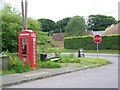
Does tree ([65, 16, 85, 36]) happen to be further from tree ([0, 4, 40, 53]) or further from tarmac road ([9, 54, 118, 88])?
tarmac road ([9, 54, 118, 88])

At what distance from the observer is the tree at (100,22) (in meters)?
116

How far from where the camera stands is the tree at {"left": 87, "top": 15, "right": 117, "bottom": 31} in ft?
381

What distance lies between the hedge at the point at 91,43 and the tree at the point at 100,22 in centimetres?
5441

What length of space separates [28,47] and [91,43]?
39372 millimetres

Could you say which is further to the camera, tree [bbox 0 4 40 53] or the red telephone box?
tree [bbox 0 4 40 53]

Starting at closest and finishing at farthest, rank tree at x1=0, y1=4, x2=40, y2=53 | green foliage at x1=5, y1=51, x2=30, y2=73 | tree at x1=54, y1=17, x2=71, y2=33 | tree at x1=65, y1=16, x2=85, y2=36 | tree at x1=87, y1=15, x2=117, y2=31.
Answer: green foliage at x1=5, y1=51, x2=30, y2=73, tree at x1=0, y1=4, x2=40, y2=53, tree at x1=65, y1=16, x2=85, y2=36, tree at x1=87, y1=15, x2=117, y2=31, tree at x1=54, y1=17, x2=71, y2=33

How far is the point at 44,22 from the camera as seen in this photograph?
381 feet

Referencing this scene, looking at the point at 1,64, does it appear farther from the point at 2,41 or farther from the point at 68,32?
the point at 68,32

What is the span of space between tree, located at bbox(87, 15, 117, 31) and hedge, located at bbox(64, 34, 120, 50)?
54410 millimetres

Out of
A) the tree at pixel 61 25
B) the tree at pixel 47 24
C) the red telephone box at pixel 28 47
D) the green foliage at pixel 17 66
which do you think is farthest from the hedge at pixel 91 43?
the tree at pixel 61 25

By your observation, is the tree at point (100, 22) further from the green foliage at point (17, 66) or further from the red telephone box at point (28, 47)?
the green foliage at point (17, 66)

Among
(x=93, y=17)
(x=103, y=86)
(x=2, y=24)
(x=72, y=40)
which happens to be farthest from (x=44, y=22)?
(x=103, y=86)

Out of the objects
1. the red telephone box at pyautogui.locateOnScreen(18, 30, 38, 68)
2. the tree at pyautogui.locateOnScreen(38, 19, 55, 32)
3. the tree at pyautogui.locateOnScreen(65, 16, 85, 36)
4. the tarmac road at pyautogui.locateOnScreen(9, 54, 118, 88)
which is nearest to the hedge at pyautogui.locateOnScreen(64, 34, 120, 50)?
the tree at pyautogui.locateOnScreen(65, 16, 85, 36)

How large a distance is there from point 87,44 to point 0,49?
38.1m
